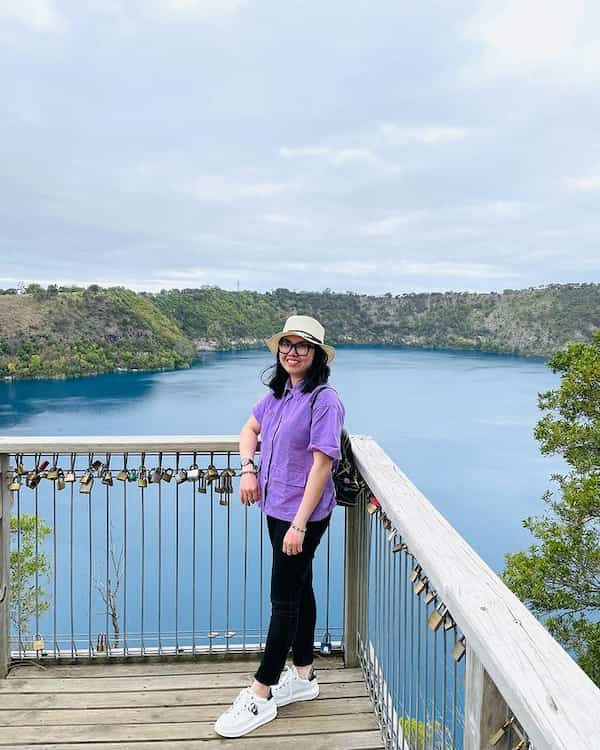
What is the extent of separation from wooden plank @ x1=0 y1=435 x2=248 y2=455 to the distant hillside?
45590mm

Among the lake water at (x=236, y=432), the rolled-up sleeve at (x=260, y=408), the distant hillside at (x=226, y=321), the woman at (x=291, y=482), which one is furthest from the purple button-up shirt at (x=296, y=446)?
the distant hillside at (x=226, y=321)

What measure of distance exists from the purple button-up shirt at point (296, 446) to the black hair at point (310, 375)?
33 mm

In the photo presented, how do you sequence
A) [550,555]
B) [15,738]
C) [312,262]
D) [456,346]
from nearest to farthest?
[15,738] → [550,555] → [456,346] → [312,262]

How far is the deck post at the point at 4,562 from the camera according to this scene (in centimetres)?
224

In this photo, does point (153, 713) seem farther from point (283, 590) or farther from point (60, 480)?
point (60, 480)

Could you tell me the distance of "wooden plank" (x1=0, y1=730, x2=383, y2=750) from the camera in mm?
1835

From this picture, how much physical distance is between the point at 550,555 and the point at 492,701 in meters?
7.66

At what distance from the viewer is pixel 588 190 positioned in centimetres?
7850

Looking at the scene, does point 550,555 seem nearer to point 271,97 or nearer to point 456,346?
point 271,97

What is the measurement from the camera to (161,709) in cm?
204

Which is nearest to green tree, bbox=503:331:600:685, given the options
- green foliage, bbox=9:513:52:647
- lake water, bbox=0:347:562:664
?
lake water, bbox=0:347:562:664

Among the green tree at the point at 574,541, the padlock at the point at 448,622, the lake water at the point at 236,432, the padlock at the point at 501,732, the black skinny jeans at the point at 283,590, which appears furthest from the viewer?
the lake water at the point at 236,432

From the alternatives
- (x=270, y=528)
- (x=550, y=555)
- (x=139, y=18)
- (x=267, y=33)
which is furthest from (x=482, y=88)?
(x=270, y=528)

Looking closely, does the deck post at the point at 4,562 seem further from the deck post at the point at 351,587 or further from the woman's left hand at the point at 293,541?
the deck post at the point at 351,587
